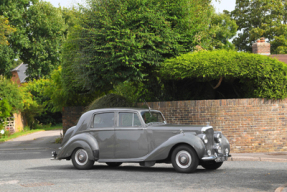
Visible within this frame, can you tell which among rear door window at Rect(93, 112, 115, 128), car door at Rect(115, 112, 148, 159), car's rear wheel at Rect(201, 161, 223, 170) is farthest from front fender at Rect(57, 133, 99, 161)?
car's rear wheel at Rect(201, 161, 223, 170)

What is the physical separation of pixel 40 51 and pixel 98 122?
105 feet

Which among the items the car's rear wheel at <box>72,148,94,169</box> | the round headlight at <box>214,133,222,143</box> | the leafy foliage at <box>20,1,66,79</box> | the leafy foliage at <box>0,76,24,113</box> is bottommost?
the car's rear wheel at <box>72,148,94,169</box>

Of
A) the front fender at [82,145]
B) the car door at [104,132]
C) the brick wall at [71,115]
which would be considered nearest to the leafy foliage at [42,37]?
the brick wall at [71,115]

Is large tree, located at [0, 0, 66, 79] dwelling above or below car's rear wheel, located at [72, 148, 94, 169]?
above

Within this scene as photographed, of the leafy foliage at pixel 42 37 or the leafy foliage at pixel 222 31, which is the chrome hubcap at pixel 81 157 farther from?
the leafy foliage at pixel 42 37

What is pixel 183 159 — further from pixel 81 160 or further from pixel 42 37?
pixel 42 37

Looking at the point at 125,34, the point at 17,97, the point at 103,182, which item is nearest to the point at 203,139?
the point at 103,182

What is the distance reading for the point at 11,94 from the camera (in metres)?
32.9

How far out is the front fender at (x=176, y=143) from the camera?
9.19 m

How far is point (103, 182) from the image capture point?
27.5 feet

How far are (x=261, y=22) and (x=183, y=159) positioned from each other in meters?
35.9

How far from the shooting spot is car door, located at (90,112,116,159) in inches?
411

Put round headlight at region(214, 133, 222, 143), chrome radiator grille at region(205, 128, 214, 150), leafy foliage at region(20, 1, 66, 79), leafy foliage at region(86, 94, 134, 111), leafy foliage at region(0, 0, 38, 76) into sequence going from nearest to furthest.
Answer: chrome radiator grille at region(205, 128, 214, 150) → round headlight at region(214, 133, 222, 143) → leafy foliage at region(86, 94, 134, 111) → leafy foliage at region(0, 0, 38, 76) → leafy foliage at region(20, 1, 66, 79)

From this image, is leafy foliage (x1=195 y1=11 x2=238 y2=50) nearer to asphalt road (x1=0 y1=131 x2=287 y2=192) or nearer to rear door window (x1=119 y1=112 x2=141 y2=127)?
rear door window (x1=119 y1=112 x2=141 y2=127)
